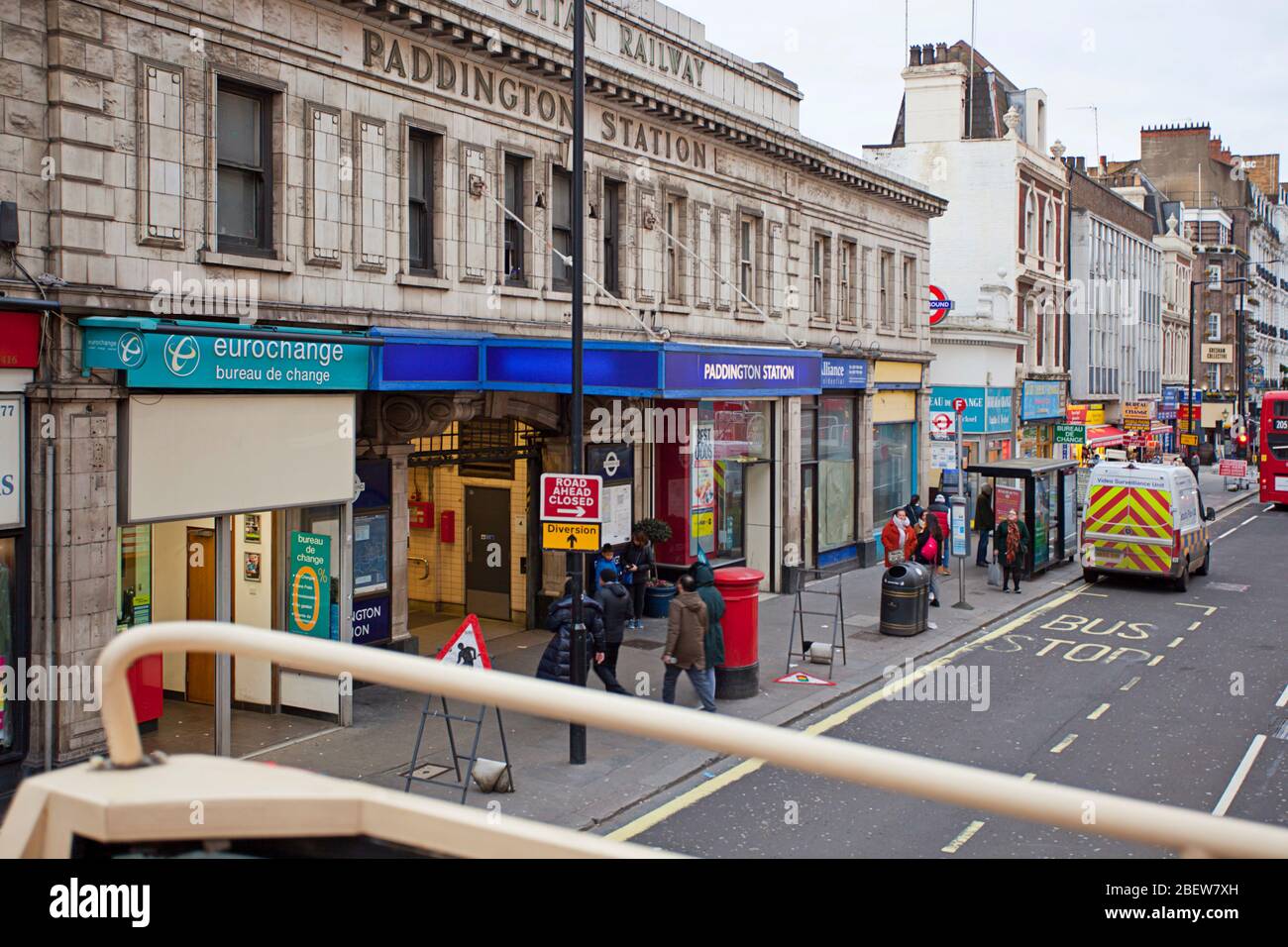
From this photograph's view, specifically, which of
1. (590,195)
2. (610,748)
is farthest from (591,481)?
(590,195)

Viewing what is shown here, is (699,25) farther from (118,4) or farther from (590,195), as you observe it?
(118,4)

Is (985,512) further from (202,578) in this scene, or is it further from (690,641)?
(202,578)

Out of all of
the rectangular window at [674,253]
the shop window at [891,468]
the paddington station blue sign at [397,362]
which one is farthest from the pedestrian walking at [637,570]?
the shop window at [891,468]

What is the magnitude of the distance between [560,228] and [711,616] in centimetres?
763

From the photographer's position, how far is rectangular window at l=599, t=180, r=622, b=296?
68.9 ft

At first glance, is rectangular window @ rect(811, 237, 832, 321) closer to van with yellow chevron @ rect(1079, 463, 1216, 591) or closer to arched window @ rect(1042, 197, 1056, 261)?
van with yellow chevron @ rect(1079, 463, 1216, 591)

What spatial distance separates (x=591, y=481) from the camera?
1403 centimetres

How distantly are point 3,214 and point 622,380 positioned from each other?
8.61 m

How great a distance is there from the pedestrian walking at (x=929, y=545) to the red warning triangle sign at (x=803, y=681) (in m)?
6.82

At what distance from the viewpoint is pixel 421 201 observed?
16750mm

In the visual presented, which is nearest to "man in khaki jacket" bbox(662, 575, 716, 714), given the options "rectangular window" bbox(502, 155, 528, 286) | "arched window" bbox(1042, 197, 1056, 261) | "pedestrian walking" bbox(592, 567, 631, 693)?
"pedestrian walking" bbox(592, 567, 631, 693)

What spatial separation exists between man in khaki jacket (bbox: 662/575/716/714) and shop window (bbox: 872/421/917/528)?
1656 centimetres

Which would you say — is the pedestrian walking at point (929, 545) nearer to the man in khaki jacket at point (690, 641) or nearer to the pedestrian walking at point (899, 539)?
the pedestrian walking at point (899, 539)

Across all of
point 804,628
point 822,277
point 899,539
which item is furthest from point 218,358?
point 822,277
